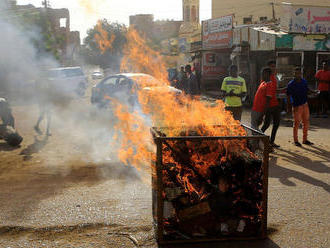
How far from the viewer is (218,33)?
2205cm

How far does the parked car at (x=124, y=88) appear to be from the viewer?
1275 centimetres

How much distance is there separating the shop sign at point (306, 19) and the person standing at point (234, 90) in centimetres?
888

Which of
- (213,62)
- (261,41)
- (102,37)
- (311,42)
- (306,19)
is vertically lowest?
(213,62)

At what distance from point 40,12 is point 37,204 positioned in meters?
10.1

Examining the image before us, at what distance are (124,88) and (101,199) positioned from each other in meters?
8.65

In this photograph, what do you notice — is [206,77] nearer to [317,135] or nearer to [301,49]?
[301,49]

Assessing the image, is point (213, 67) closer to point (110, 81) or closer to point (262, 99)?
point (110, 81)

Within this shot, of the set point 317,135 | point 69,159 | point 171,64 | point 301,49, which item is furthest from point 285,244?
point 171,64

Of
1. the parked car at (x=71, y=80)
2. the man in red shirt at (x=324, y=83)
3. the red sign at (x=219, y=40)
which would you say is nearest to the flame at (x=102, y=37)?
the parked car at (x=71, y=80)

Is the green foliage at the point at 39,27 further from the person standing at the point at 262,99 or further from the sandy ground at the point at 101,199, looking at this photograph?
the person standing at the point at 262,99

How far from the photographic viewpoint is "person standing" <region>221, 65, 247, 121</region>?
311 inches

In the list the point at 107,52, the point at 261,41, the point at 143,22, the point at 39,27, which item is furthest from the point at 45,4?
the point at 143,22

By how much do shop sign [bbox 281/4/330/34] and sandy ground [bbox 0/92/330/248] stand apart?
28.2 feet

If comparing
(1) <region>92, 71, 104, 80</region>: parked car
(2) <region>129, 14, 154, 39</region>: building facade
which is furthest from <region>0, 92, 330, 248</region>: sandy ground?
(1) <region>92, 71, 104, 80</region>: parked car
